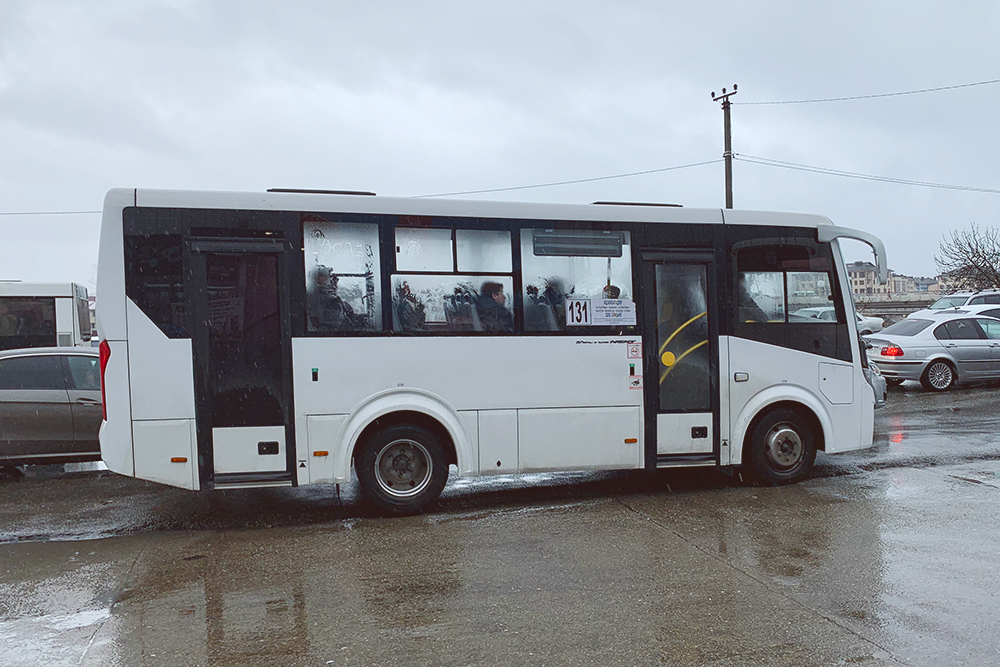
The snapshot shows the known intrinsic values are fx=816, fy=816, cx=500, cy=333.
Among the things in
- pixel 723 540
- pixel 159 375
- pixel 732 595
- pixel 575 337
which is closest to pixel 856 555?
pixel 723 540

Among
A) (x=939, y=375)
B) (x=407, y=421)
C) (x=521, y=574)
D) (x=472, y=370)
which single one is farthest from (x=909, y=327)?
(x=521, y=574)

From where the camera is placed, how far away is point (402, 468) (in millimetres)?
7508

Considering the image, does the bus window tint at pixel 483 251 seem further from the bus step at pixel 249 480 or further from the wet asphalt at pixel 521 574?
the bus step at pixel 249 480

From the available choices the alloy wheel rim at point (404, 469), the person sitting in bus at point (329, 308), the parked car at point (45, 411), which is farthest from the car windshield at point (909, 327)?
the parked car at point (45, 411)

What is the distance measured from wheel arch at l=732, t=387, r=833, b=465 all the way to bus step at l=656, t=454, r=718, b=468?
0.32 m

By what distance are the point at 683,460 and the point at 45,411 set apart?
720 cm

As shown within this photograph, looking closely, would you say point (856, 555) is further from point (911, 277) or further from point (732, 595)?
point (911, 277)

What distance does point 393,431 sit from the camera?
7.39m

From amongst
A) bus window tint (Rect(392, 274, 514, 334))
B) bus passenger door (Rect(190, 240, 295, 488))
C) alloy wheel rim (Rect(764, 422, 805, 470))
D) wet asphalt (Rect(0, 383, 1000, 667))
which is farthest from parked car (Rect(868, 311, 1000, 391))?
bus passenger door (Rect(190, 240, 295, 488))

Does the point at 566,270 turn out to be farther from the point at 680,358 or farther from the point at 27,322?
the point at 27,322

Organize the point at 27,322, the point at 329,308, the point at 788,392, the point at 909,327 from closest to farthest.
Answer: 1. the point at 329,308
2. the point at 788,392
3. the point at 909,327
4. the point at 27,322

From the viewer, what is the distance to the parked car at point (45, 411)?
9336mm

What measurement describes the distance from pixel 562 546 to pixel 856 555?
218 centimetres

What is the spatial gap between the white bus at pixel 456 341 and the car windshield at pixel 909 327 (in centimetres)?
995
